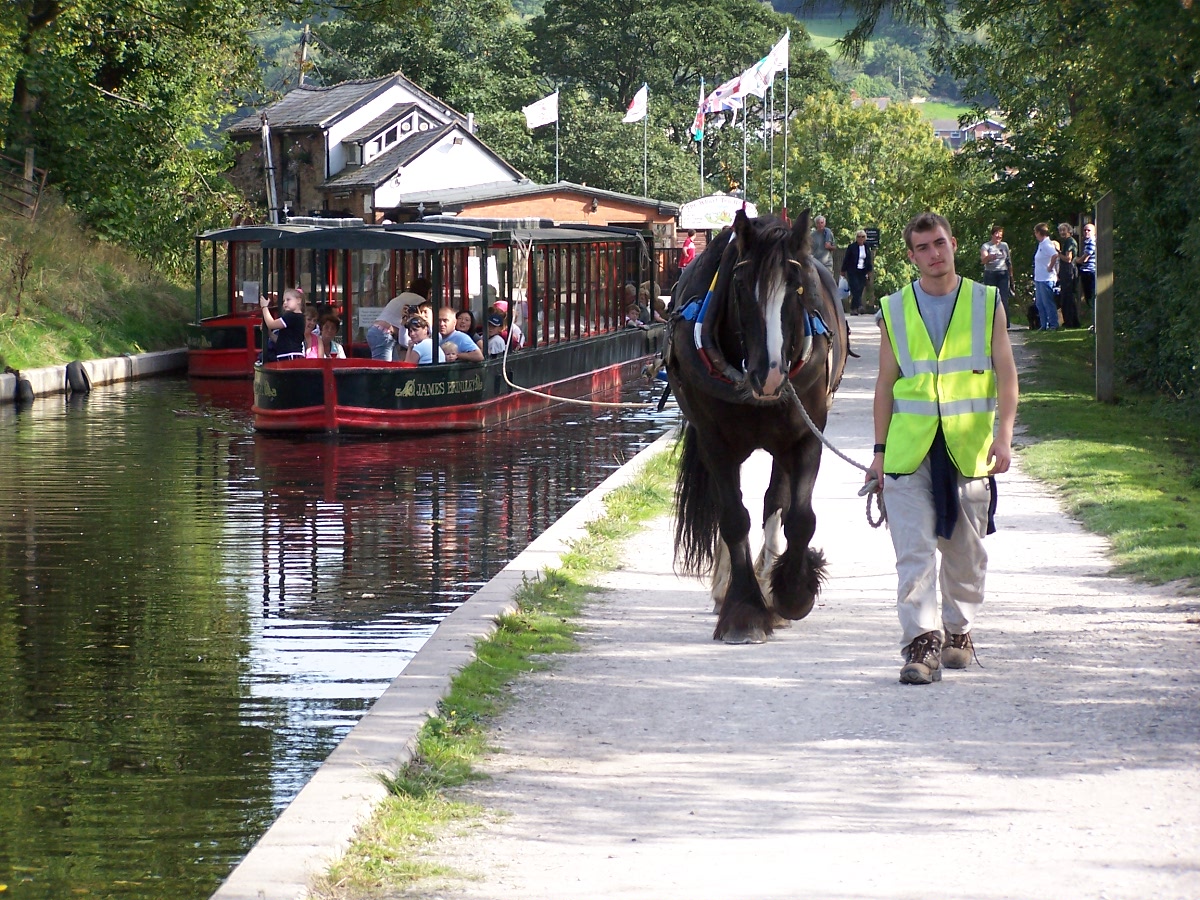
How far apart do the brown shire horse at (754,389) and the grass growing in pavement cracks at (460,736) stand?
868 millimetres

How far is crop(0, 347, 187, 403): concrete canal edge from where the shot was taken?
24484 millimetres

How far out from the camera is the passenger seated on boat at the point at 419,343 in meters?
20.9

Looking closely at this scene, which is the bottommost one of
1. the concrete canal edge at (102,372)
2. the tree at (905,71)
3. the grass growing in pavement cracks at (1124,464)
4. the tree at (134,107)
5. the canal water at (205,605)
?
the canal water at (205,605)

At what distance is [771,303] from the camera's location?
296 inches

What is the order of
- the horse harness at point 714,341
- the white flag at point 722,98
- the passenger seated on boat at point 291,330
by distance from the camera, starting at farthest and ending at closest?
1. the white flag at point 722,98
2. the passenger seated on boat at point 291,330
3. the horse harness at point 714,341

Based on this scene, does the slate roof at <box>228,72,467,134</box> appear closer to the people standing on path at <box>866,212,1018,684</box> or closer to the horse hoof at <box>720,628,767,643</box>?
the horse hoof at <box>720,628,767,643</box>

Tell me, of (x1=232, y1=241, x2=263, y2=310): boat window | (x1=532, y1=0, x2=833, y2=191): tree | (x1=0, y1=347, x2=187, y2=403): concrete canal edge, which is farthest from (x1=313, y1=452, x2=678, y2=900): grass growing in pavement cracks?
(x1=532, y1=0, x2=833, y2=191): tree

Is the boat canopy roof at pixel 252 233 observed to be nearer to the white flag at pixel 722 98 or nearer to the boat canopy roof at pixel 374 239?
the boat canopy roof at pixel 374 239

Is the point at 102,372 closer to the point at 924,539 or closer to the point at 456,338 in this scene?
the point at 456,338

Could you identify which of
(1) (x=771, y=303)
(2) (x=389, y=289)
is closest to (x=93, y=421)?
(2) (x=389, y=289)

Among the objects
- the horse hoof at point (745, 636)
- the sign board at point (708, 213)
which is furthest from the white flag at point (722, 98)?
the horse hoof at point (745, 636)

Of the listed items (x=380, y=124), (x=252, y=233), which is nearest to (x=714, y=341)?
(x=252, y=233)

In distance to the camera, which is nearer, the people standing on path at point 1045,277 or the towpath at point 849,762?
the towpath at point 849,762

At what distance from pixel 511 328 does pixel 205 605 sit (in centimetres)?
1373
